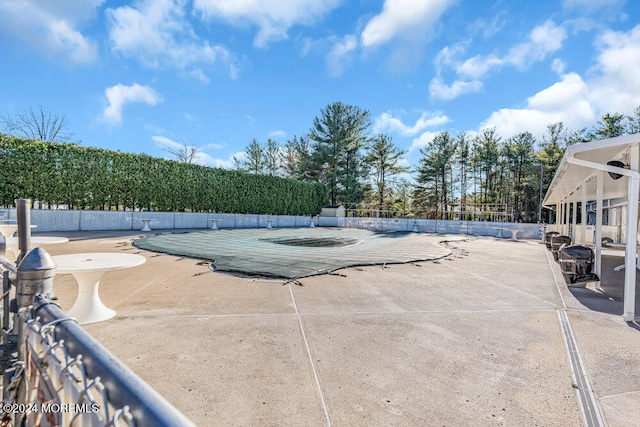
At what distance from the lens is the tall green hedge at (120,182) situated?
417 inches

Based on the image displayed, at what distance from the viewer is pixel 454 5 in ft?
33.6

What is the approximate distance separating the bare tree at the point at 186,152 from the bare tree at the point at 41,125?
26.9 feet

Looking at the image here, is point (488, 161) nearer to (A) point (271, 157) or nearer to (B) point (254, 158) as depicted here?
(A) point (271, 157)

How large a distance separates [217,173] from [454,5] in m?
12.9

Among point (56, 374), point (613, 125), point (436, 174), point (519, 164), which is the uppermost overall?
point (613, 125)

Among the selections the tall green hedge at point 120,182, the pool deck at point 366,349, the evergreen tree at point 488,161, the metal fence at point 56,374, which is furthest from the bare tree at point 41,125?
the evergreen tree at point 488,161

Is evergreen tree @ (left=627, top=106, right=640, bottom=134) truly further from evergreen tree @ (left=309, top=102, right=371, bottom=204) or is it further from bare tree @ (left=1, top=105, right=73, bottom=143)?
bare tree @ (left=1, top=105, right=73, bottom=143)

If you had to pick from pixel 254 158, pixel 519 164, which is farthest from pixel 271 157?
pixel 519 164

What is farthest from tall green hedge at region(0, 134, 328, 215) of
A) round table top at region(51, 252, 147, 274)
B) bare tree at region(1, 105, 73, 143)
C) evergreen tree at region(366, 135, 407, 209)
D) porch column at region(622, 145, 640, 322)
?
porch column at region(622, 145, 640, 322)

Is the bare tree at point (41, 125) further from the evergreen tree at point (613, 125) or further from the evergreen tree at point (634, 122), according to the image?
the evergreen tree at point (634, 122)

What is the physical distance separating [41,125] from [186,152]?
33.9 feet

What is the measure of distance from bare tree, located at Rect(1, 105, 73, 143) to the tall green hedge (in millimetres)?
12198

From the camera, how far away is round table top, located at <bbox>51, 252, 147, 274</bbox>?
275 cm

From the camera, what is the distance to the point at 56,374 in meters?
1.01
